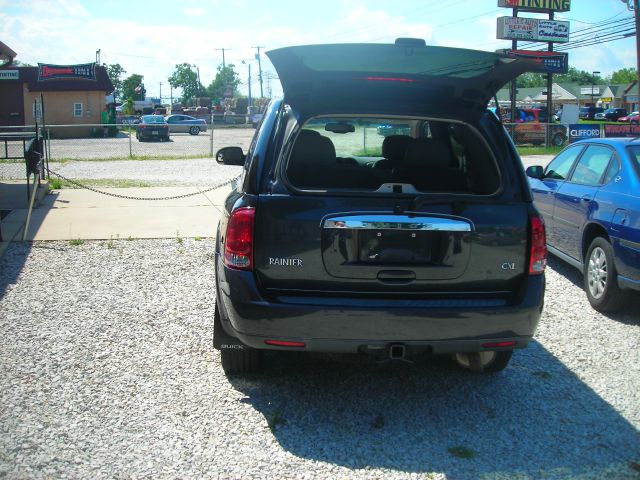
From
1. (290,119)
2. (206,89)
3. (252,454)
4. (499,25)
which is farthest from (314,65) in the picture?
(206,89)

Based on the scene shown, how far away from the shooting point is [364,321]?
12.4 ft

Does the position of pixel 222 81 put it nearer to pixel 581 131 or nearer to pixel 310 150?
pixel 581 131

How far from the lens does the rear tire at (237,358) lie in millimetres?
4516

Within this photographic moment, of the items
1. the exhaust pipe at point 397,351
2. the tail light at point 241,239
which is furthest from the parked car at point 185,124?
the exhaust pipe at point 397,351

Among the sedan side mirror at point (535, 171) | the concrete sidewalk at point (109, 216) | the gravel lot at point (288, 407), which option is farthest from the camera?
the concrete sidewalk at point (109, 216)

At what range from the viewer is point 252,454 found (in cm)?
373

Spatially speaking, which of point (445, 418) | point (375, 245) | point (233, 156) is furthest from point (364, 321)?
point (233, 156)

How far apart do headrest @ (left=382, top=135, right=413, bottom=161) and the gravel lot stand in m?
1.63

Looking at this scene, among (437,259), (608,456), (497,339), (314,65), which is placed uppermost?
(314,65)

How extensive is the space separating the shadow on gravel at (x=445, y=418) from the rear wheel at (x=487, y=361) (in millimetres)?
72

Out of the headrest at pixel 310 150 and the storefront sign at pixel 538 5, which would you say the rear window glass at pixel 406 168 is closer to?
the headrest at pixel 310 150

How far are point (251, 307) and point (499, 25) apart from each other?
123ft

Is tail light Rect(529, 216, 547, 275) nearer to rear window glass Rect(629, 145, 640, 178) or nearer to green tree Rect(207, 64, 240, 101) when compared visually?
rear window glass Rect(629, 145, 640, 178)

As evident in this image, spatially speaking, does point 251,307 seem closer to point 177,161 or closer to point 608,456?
point 608,456
